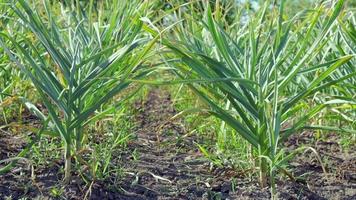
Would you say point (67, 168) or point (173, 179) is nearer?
point (67, 168)

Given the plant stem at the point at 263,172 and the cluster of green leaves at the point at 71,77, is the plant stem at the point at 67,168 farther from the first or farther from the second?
the plant stem at the point at 263,172

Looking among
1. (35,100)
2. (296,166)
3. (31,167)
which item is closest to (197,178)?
(296,166)

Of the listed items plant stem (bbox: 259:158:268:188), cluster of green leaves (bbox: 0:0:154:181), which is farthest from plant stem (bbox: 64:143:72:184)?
plant stem (bbox: 259:158:268:188)

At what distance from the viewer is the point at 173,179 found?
212cm

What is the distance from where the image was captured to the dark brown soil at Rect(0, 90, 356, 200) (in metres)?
1.92

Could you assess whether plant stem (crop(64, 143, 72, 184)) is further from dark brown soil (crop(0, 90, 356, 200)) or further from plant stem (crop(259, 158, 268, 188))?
plant stem (crop(259, 158, 268, 188))

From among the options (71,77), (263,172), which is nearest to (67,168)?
(71,77)

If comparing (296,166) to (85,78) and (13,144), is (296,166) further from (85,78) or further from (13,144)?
(13,144)

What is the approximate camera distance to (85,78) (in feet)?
6.30

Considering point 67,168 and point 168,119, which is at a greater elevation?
point 168,119

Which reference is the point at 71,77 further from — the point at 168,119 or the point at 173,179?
the point at 173,179

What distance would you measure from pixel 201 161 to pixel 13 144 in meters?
0.75

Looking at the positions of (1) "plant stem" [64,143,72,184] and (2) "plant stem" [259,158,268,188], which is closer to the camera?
(1) "plant stem" [64,143,72,184]

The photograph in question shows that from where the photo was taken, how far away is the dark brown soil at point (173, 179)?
1925 mm
